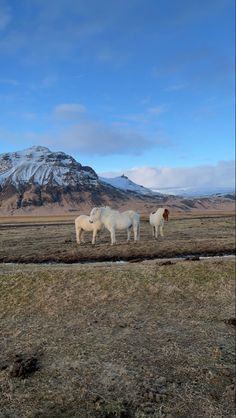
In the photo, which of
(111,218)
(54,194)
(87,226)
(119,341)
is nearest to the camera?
(119,341)

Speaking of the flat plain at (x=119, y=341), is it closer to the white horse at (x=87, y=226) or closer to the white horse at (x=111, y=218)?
the white horse at (x=111, y=218)

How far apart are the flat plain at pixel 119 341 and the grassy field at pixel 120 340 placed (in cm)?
4

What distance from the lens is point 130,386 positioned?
11289 millimetres

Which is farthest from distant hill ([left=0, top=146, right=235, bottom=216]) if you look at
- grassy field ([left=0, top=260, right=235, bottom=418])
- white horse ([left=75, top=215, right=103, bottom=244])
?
grassy field ([left=0, top=260, right=235, bottom=418])

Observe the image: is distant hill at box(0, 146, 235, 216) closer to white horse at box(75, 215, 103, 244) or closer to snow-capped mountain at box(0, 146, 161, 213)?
snow-capped mountain at box(0, 146, 161, 213)

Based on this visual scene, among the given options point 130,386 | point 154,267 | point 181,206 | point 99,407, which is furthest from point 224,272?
point 181,206

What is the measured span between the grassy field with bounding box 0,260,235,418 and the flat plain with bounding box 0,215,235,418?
0.12 ft

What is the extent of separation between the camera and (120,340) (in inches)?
556

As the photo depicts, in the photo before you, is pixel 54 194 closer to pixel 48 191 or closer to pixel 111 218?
pixel 48 191

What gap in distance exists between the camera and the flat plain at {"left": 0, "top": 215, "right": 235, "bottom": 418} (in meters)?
10.6

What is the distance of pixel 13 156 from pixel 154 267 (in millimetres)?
185001

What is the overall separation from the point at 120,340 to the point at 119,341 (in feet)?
0.30

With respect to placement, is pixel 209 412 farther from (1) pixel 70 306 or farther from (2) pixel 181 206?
(2) pixel 181 206

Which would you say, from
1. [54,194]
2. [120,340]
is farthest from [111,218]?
[54,194]
